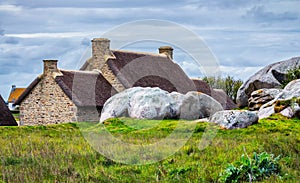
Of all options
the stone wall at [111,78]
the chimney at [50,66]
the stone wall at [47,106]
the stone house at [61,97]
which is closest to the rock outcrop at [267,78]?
the stone wall at [111,78]

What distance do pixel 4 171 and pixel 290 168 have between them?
6.88 metres

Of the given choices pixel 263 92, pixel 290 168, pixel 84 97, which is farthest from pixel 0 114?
pixel 290 168

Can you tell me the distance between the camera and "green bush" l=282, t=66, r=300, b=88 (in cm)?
3663

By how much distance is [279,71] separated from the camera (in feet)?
124

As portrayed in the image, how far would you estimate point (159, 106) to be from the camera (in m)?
29.2

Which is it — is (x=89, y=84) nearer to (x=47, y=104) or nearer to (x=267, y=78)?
(x=47, y=104)

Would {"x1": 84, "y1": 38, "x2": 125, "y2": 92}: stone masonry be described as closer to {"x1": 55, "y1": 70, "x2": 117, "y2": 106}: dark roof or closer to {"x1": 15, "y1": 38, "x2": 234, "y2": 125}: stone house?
{"x1": 15, "y1": 38, "x2": 234, "y2": 125}: stone house

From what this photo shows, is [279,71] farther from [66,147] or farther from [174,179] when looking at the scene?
[174,179]

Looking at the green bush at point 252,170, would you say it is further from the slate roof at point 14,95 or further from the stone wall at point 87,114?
the slate roof at point 14,95

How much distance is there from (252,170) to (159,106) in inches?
697

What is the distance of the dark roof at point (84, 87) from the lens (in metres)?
38.1

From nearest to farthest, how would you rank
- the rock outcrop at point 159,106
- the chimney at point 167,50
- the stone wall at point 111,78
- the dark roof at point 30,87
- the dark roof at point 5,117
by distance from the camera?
the rock outcrop at point 159,106 → the dark roof at point 5,117 → the dark roof at point 30,87 → the stone wall at point 111,78 → the chimney at point 167,50

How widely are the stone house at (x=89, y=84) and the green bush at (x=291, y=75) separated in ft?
36.8

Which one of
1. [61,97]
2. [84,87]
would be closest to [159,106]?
[61,97]
